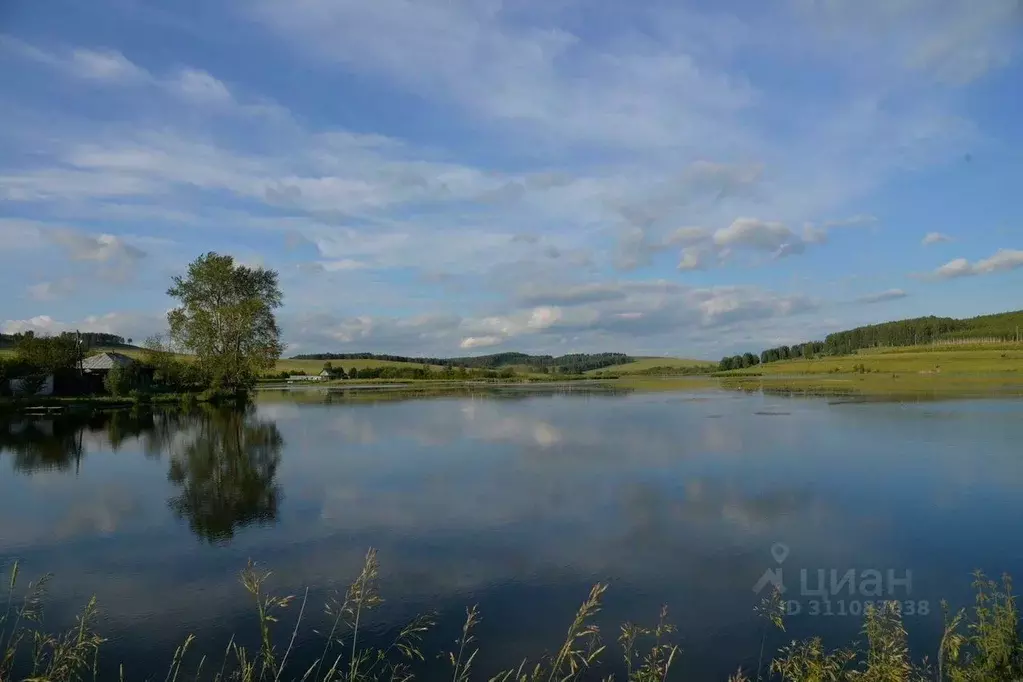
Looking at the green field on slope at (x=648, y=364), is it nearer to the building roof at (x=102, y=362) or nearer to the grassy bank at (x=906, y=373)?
the grassy bank at (x=906, y=373)

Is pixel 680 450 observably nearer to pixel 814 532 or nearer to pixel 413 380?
pixel 814 532

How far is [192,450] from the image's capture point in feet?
64.8

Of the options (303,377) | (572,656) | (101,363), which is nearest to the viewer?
(572,656)

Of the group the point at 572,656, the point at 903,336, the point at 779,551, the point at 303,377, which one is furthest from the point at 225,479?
the point at 903,336

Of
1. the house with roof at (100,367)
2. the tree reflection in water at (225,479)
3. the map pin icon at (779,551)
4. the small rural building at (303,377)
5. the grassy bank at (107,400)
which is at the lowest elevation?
the map pin icon at (779,551)

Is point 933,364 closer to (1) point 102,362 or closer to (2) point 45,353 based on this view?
(1) point 102,362

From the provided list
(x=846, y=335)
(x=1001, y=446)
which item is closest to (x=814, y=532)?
(x=1001, y=446)

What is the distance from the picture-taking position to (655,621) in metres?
6.51

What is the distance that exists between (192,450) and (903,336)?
131253 millimetres

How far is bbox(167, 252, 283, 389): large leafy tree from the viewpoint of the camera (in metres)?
44.1

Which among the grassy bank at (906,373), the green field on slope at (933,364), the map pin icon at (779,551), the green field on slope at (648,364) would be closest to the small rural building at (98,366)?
the map pin icon at (779,551)

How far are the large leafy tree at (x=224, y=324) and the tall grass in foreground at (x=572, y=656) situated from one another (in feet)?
132

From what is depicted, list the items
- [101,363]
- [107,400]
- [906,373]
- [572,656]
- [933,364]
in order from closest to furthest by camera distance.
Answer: [572,656] → [107,400] → [101,363] → [906,373] → [933,364]

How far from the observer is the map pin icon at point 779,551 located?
28.1 feet
